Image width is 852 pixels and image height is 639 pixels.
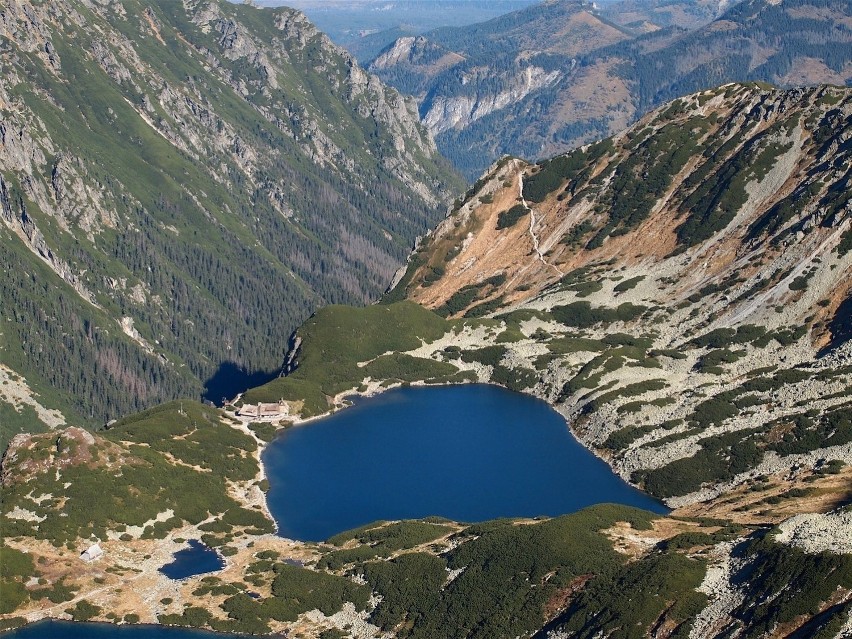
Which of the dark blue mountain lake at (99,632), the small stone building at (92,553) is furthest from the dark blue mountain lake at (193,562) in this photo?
the dark blue mountain lake at (99,632)

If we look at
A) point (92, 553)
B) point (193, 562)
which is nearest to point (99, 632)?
point (92, 553)

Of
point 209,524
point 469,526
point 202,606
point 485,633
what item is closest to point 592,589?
Answer: point 485,633

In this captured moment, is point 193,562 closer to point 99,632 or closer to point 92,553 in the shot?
point 92,553

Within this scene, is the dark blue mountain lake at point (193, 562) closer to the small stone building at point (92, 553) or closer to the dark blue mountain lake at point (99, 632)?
the small stone building at point (92, 553)

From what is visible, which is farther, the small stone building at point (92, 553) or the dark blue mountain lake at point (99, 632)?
the small stone building at point (92, 553)

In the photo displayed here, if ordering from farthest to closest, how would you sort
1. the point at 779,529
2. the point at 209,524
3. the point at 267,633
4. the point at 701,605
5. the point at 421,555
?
the point at 209,524, the point at 421,555, the point at 267,633, the point at 779,529, the point at 701,605

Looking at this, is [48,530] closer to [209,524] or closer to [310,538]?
[209,524]

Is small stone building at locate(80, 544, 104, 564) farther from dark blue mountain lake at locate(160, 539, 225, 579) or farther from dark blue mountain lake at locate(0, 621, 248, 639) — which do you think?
dark blue mountain lake at locate(0, 621, 248, 639)

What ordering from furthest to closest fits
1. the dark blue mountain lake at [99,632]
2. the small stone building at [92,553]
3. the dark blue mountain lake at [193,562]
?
the small stone building at [92,553]
the dark blue mountain lake at [193,562]
the dark blue mountain lake at [99,632]

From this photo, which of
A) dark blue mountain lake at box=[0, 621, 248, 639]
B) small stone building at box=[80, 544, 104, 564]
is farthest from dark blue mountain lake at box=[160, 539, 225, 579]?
dark blue mountain lake at box=[0, 621, 248, 639]
